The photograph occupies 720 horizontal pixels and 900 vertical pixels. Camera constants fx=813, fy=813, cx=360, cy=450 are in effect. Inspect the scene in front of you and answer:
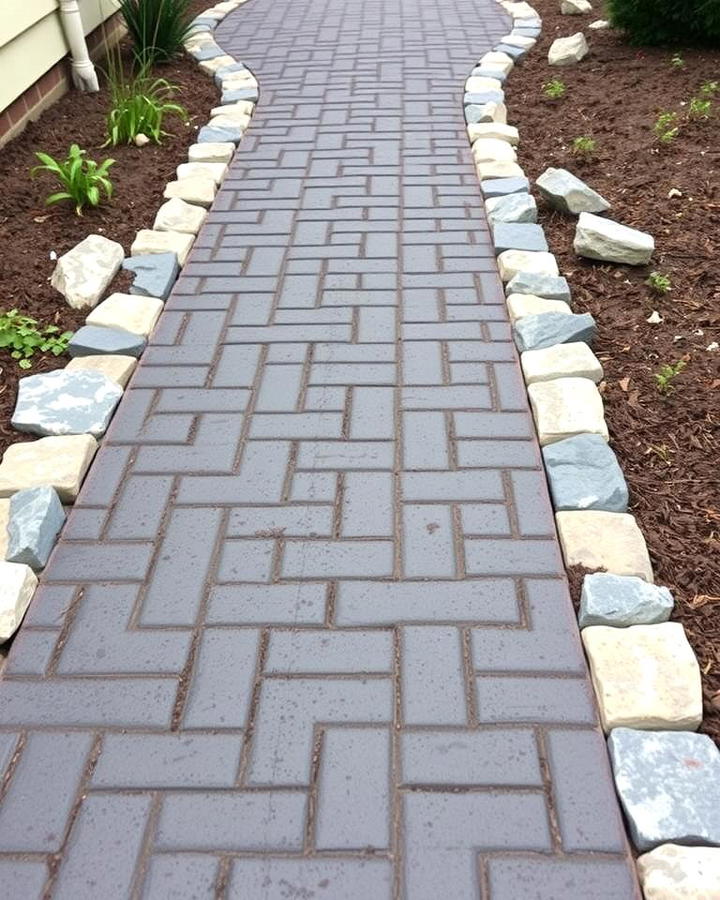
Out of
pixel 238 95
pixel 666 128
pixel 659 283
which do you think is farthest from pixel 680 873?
pixel 238 95

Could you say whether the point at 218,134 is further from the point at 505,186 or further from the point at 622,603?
the point at 622,603

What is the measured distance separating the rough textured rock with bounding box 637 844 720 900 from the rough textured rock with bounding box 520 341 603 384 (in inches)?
69.4

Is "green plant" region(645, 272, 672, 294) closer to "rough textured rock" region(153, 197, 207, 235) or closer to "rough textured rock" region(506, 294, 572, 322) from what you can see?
"rough textured rock" region(506, 294, 572, 322)

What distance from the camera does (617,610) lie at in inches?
85.2

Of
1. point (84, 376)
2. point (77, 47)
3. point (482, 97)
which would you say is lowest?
point (482, 97)

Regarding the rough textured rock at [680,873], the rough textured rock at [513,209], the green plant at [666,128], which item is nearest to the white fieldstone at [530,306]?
the rough textured rock at [513,209]

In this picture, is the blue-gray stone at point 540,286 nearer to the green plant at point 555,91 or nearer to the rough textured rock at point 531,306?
the rough textured rock at point 531,306

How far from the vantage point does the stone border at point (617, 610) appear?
1.74 m

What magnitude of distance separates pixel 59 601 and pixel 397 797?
3.60 feet

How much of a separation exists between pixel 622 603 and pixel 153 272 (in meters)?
2.59

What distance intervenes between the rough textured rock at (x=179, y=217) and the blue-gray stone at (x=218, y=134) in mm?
970

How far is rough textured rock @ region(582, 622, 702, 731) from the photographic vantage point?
6.34 ft

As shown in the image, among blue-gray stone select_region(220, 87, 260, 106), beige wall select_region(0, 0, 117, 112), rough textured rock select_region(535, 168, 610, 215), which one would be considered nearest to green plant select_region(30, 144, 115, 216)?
beige wall select_region(0, 0, 117, 112)

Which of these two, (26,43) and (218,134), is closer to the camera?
(26,43)
